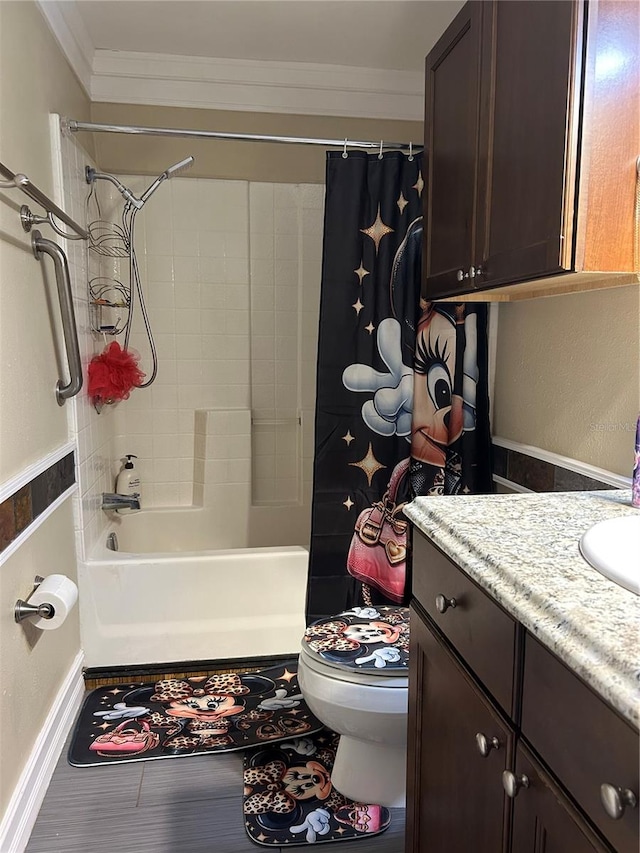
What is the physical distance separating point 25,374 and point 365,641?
1137mm

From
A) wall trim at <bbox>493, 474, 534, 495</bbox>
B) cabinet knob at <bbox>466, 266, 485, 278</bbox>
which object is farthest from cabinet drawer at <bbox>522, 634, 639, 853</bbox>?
wall trim at <bbox>493, 474, 534, 495</bbox>

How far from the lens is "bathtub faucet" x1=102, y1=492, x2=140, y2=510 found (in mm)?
2631

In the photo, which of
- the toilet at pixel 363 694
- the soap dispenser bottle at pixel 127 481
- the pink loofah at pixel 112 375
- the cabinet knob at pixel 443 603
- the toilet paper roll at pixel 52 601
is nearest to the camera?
the cabinet knob at pixel 443 603

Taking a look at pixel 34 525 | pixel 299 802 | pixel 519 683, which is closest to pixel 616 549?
pixel 519 683

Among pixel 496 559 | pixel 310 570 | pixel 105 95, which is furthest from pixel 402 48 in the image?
pixel 496 559

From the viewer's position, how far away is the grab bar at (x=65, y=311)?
1821 mm

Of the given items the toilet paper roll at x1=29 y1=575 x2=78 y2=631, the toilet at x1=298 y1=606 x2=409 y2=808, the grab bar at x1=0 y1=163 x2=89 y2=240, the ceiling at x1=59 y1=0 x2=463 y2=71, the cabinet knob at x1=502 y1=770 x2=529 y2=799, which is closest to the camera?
the cabinet knob at x1=502 y1=770 x2=529 y2=799

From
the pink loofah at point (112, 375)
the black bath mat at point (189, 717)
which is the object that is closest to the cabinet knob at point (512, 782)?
the black bath mat at point (189, 717)

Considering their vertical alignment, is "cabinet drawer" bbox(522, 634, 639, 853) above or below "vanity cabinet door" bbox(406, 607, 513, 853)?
above

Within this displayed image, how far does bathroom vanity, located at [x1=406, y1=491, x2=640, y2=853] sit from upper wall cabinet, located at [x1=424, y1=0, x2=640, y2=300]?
523 mm

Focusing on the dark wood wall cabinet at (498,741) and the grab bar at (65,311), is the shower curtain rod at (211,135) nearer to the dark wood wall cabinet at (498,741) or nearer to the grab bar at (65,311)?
the grab bar at (65,311)

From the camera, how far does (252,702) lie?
217cm

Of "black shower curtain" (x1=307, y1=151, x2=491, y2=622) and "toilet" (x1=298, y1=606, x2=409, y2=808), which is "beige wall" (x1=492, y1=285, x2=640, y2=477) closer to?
"black shower curtain" (x1=307, y1=151, x2=491, y2=622)

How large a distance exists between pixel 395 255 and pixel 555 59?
3.08ft
